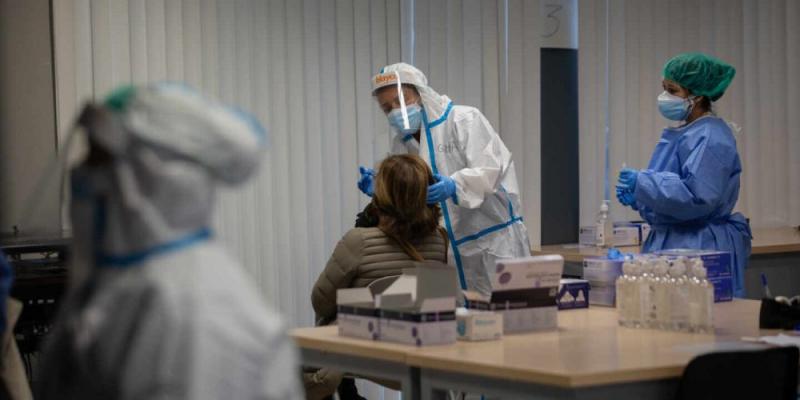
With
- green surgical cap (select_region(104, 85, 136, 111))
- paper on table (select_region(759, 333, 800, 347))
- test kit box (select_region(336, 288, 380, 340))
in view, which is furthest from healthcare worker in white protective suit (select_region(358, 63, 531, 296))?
green surgical cap (select_region(104, 85, 136, 111))

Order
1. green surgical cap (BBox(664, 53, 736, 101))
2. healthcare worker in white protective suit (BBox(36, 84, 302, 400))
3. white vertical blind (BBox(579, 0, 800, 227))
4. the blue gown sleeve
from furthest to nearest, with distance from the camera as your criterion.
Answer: white vertical blind (BBox(579, 0, 800, 227)) → green surgical cap (BBox(664, 53, 736, 101)) → the blue gown sleeve → healthcare worker in white protective suit (BBox(36, 84, 302, 400))

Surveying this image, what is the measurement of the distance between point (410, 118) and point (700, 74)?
1.15m

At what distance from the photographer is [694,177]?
3.87m

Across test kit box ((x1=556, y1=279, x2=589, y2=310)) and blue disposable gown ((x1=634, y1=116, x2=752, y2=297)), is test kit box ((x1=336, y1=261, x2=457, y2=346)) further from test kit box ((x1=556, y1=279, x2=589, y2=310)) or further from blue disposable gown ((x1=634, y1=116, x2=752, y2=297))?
blue disposable gown ((x1=634, y1=116, x2=752, y2=297))

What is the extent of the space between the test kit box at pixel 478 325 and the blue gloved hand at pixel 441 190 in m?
1.22

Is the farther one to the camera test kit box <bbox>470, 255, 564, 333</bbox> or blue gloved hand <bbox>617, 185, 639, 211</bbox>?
blue gloved hand <bbox>617, 185, 639, 211</bbox>

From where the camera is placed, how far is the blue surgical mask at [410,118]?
13.7 ft

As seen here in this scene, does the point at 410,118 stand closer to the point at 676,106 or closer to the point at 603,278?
the point at 676,106

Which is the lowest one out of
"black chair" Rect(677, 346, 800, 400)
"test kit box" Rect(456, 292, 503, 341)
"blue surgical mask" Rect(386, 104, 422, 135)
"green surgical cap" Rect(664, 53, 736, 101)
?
"black chair" Rect(677, 346, 800, 400)

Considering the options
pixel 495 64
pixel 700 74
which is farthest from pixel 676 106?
pixel 495 64

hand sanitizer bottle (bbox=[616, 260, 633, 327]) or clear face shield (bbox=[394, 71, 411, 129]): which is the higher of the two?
clear face shield (bbox=[394, 71, 411, 129])

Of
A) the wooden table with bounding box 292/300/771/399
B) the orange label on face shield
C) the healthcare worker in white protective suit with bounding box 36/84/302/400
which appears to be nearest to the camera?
the healthcare worker in white protective suit with bounding box 36/84/302/400

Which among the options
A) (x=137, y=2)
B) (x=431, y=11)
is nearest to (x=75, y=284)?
(x=137, y=2)

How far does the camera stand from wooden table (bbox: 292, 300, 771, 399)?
2209 mm
